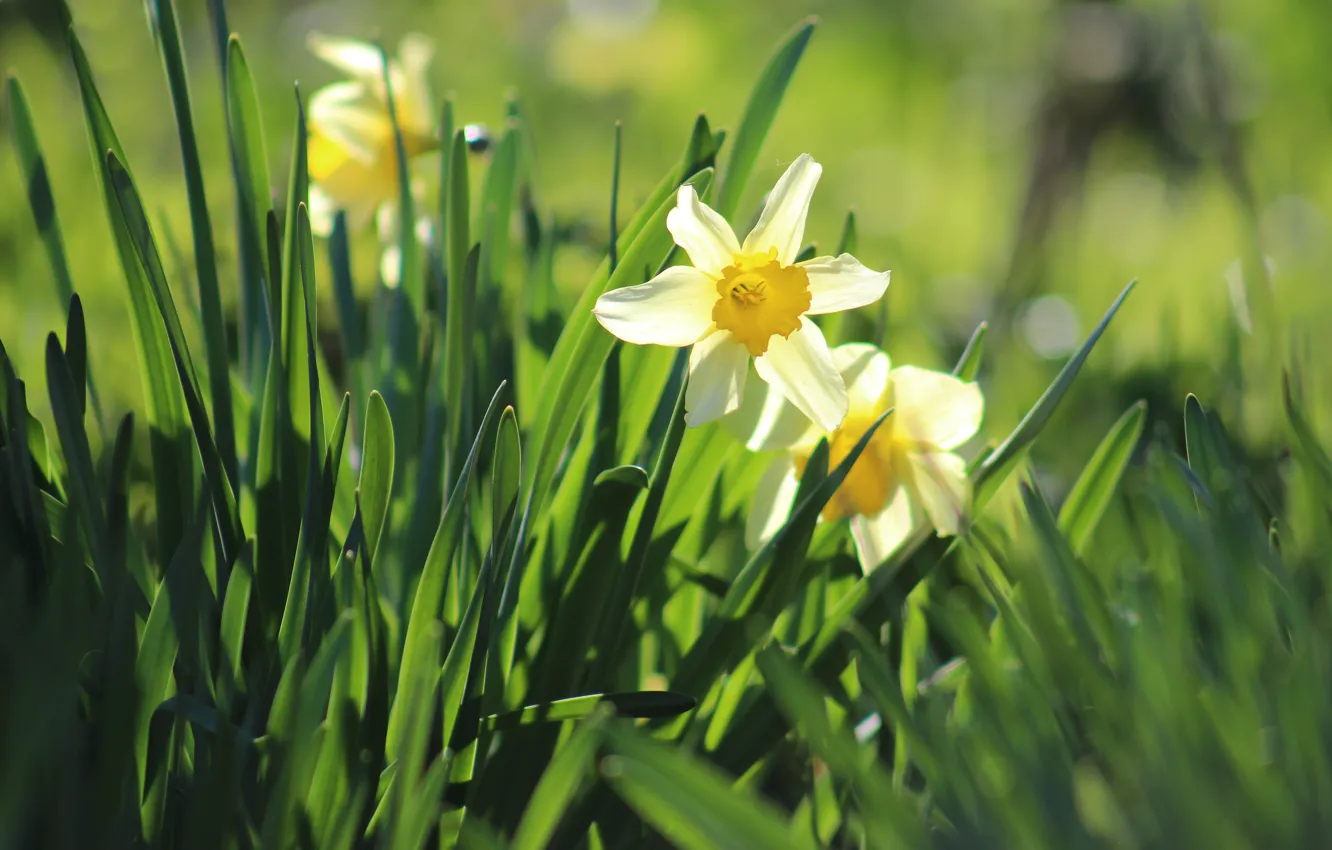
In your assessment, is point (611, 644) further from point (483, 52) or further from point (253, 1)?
point (483, 52)

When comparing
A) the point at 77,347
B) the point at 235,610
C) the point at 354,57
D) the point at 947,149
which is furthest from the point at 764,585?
the point at 947,149

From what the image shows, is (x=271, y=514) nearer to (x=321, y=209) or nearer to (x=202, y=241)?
(x=202, y=241)

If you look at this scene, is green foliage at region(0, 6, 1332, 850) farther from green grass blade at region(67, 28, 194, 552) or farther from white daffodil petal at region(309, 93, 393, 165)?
white daffodil petal at region(309, 93, 393, 165)

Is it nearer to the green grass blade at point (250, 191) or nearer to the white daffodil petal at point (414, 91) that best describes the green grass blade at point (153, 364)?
the green grass blade at point (250, 191)

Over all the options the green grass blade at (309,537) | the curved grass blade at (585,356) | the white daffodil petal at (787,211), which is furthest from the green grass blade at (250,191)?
the white daffodil petal at (787,211)

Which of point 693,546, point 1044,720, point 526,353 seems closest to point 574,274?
point 526,353
